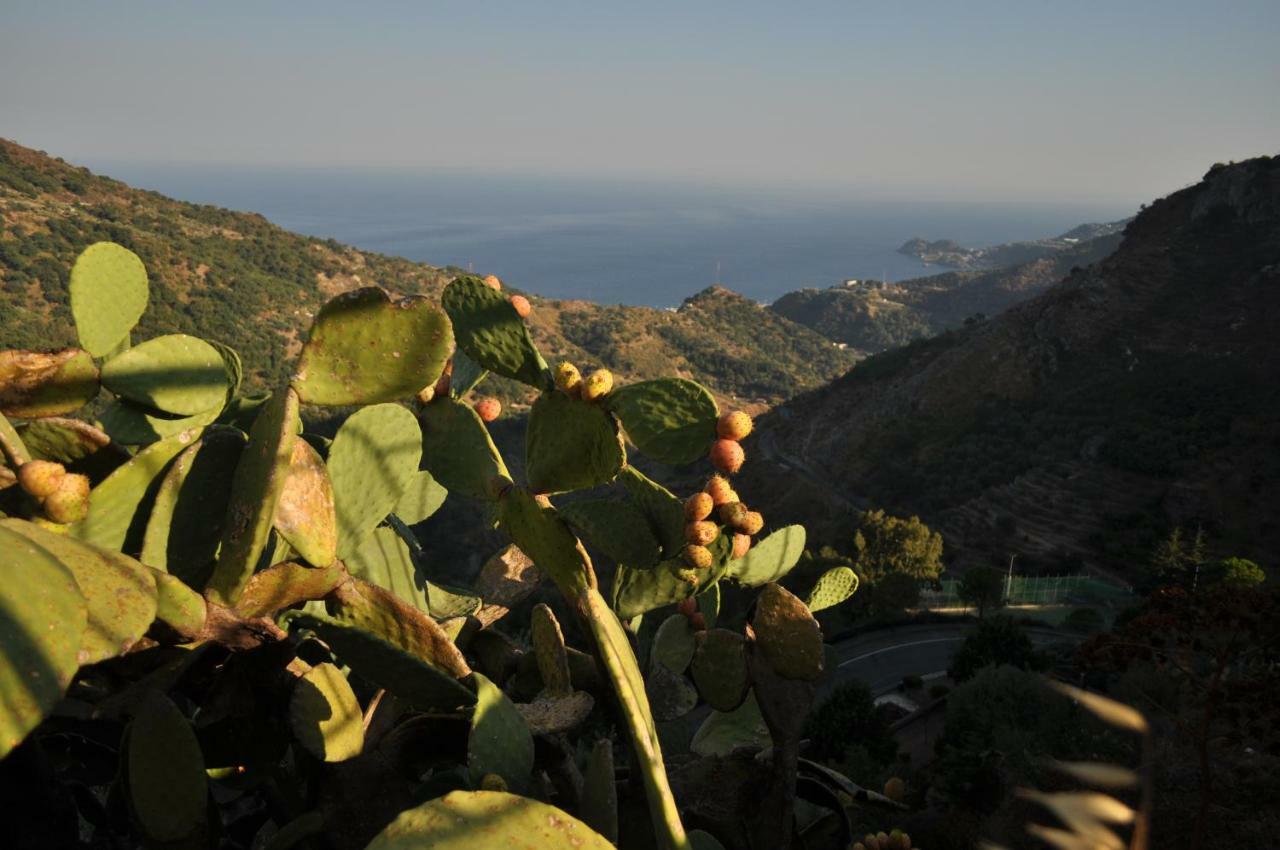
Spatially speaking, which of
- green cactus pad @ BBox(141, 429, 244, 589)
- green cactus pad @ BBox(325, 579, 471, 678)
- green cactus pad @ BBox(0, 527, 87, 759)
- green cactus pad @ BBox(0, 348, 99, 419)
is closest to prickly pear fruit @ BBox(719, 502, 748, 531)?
green cactus pad @ BBox(325, 579, 471, 678)

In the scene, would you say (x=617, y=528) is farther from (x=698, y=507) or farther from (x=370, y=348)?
(x=370, y=348)

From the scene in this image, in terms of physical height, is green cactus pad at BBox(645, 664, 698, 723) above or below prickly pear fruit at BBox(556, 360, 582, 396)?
below

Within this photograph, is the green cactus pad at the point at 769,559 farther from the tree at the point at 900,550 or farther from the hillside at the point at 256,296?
the hillside at the point at 256,296

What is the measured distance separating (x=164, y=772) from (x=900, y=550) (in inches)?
847

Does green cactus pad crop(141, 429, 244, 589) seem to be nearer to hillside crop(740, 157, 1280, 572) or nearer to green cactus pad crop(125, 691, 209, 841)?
green cactus pad crop(125, 691, 209, 841)

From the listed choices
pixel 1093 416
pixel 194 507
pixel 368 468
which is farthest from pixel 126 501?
pixel 1093 416

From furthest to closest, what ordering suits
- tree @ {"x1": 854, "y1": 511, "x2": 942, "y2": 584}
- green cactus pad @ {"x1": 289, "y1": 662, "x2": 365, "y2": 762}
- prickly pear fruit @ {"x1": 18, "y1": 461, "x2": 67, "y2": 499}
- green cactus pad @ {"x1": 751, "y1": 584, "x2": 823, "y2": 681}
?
tree @ {"x1": 854, "y1": 511, "x2": 942, "y2": 584} → green cactus pad @ {"x1": 751, "y1": 584, "x2": 823, "y2": 681} → green cactus pad @ {"x1": 289, "y1": 662, "x2": 365, "y2": 762} → prickly pear fruit @ {"x1": 18, "y1": 461, "x2": 67, "y2": 499}

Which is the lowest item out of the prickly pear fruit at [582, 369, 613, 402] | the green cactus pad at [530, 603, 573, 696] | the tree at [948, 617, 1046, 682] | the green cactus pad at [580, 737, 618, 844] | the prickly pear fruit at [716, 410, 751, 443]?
the tree at [948, 617, 1046, 682]

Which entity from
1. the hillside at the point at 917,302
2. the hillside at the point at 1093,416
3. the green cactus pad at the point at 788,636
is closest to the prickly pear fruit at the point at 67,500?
the green cactus pad at the point at 788,636

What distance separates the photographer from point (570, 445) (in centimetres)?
155

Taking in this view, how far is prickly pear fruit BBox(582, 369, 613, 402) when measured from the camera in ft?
4.87

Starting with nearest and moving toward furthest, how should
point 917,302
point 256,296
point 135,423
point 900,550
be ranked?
point 135,423 < point 900,550 < point 256,296 < point 917,302

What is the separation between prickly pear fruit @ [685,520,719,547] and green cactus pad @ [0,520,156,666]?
0.84 meters

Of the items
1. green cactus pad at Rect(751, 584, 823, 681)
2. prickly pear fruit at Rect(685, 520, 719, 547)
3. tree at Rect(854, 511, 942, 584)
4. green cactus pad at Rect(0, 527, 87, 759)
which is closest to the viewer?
green cactus pad at Rect(0, 527, 87, 759)
